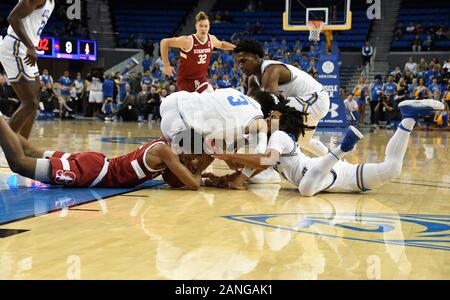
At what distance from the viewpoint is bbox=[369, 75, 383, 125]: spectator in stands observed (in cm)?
1851

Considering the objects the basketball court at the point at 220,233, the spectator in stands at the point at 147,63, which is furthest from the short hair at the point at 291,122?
the spectator in stands at the point at 147,63

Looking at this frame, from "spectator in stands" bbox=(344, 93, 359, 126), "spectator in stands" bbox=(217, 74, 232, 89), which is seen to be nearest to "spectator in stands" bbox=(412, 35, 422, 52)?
"spectator in stands" bbox=(344, 93, 359, 126)

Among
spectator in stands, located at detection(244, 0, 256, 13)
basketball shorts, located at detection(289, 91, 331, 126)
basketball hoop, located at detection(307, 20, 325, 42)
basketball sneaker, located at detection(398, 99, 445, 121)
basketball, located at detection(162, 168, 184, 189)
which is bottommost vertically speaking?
basketball, located at detection(162, 168, 184, 189)

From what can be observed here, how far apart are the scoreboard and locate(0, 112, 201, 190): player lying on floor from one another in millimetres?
16452

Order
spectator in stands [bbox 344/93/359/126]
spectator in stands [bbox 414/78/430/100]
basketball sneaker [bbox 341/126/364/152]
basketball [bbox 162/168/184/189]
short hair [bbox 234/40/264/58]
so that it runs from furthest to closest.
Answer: spectator in stands [bbox 344/93/359/126] < spectator in stands [bbox 414/78/430/100] < short hair [bbox 234/40/264/58] < basketball [bbox 162/168/184/189] < basketball sneaker [bbox 341/126/364/152]

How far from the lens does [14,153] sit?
4414mm

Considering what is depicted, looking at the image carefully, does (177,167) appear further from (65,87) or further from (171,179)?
(65,87)

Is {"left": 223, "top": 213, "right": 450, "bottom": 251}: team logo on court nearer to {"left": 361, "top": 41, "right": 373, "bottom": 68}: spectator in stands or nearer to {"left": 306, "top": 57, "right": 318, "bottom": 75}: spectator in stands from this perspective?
{"left": 306, "top": 57, "right": 318, "bottom": 75}: spectator in stands

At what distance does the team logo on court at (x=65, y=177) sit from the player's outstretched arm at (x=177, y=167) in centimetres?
66

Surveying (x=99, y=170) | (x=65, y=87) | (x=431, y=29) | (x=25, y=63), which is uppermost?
(x=431, y=29)

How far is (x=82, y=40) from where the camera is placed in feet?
74.4

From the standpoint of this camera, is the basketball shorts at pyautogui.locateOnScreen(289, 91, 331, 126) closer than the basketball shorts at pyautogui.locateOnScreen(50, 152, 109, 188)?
No

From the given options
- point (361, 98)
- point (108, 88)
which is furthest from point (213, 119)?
point (108, 88)

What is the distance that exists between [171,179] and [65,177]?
0.84m
